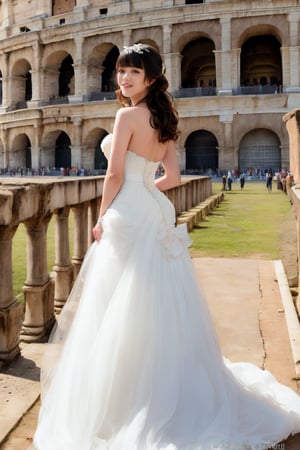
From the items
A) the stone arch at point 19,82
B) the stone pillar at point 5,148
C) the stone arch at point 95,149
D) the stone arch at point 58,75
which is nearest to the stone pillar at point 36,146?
the stone arch at point 58,75

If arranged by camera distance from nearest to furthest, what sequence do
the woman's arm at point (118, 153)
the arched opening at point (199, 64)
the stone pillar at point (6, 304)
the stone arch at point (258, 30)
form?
the woman's arm at point (118, 153) → the stone pillar at point (6, 304) → the stone arch at point (258, 30) → the arched opening at point (199, 64)

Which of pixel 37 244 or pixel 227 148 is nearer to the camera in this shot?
pixel 37 244

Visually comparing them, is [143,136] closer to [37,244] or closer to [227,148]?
[37,244]

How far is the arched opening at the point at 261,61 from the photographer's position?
31.0 meters

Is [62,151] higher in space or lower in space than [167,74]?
lower

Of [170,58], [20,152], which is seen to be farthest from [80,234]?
[20,152]

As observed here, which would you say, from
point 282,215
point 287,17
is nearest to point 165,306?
point 282,215

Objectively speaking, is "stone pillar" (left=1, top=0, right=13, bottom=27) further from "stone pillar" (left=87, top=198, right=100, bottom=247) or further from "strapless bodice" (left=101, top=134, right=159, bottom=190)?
"strapless bodice" (left=101, top=134, right=159, bottom=190)

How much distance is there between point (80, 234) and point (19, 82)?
109 feet

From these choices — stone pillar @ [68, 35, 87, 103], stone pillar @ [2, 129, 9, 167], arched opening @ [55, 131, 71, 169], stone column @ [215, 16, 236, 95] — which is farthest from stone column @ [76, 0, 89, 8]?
→ stone pillar @ [2, 129, 9, 167]

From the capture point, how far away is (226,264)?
6.23 meters

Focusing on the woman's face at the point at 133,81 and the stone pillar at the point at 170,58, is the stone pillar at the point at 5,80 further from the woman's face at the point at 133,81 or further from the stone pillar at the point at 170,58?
the woman's face at the point at 133,81

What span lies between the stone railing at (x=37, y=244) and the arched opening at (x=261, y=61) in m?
28.8

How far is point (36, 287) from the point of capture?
342 cm
